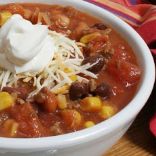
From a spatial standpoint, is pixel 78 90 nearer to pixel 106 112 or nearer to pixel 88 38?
pixel 106 112

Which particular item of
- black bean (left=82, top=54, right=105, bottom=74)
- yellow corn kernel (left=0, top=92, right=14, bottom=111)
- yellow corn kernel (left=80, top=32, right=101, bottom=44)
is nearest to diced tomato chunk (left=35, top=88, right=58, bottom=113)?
yellow corn kernel (left=0, top=92, right=14, bottom=111)

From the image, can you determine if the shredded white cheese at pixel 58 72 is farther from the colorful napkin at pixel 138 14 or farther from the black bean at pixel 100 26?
the colorful napkin at pixel 138 14

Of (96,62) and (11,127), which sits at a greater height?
(96,62)

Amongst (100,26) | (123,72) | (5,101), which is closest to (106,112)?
(123,72)

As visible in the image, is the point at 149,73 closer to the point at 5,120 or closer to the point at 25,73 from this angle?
the point at 25,73

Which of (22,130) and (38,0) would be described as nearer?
(22,130)

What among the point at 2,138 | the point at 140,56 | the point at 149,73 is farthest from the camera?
the point at 140,56

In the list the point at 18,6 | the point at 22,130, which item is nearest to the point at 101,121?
the point at 22,130

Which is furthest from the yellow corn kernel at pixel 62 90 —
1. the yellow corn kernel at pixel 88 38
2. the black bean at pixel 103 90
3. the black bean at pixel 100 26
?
the black bean at pixel 100 26
